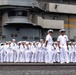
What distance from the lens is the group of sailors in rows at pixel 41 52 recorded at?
13.3 meters

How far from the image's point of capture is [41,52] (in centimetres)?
1463

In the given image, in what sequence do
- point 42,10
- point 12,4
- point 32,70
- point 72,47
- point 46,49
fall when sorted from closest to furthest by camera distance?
point 32,70, point 46,49, point 72,47, point 12,4, point 42,10

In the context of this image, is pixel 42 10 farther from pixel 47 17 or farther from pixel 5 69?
pixel 5 69

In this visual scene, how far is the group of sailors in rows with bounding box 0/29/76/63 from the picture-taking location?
1334cm

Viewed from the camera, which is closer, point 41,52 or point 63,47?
point 63,47

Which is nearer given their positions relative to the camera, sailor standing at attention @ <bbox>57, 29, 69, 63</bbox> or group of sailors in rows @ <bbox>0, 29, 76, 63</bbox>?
sailor standing at attention @ <bbox>57, 29, 69, 63</bbox>

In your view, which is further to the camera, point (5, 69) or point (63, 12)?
point (63, 12)

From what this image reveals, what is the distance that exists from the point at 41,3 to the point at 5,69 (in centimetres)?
2411

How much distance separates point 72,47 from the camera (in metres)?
15.9

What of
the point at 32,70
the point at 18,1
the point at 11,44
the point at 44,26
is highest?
the point at 18,1

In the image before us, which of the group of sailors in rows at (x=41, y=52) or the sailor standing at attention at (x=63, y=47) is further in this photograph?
the group of sailors in rows at (x=41, y=52)

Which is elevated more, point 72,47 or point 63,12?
point 63,12

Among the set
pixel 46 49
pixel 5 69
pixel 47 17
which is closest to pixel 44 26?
pixel 47 17

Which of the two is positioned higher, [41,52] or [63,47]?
[63,47]
